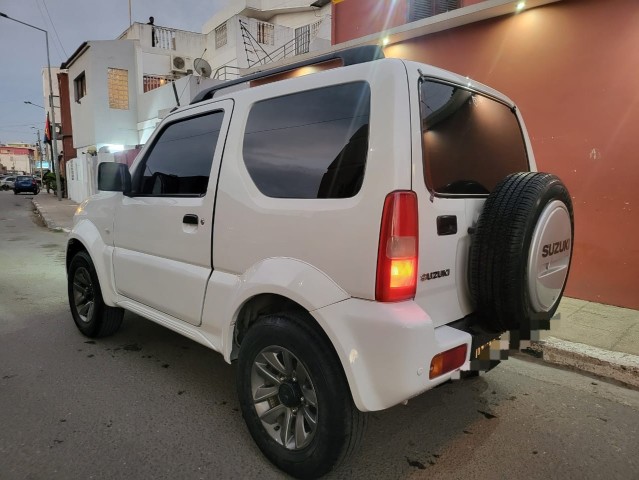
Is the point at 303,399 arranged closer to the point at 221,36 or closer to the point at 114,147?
the point at 114,147

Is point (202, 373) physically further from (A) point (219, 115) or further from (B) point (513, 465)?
(B) point (513, 465)

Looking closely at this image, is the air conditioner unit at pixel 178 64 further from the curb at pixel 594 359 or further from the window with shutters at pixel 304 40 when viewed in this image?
the curb at pixel 594 359

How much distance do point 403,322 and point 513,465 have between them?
124 cm

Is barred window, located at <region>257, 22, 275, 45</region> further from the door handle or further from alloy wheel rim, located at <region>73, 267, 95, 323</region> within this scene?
the door handle

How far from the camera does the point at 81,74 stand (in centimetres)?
2170

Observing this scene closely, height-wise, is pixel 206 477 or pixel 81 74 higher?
→ pixel 81 74

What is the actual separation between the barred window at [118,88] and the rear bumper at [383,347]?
21869 millimetres

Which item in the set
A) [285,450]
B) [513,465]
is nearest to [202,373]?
[285,450]

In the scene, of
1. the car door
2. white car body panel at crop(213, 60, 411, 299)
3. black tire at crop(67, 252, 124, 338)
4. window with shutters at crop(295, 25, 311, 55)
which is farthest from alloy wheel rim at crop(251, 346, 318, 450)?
window with shutters at crop(295, 25, 311, 55)

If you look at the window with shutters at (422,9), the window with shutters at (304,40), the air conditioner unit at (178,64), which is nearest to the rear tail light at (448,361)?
the window with shutters at (422,9)

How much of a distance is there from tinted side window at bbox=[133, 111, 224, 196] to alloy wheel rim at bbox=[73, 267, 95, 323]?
1.26 metres

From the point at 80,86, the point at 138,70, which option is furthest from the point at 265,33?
the point at 80,86

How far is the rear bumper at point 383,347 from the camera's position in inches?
73.4

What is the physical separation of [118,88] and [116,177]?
20184mm
